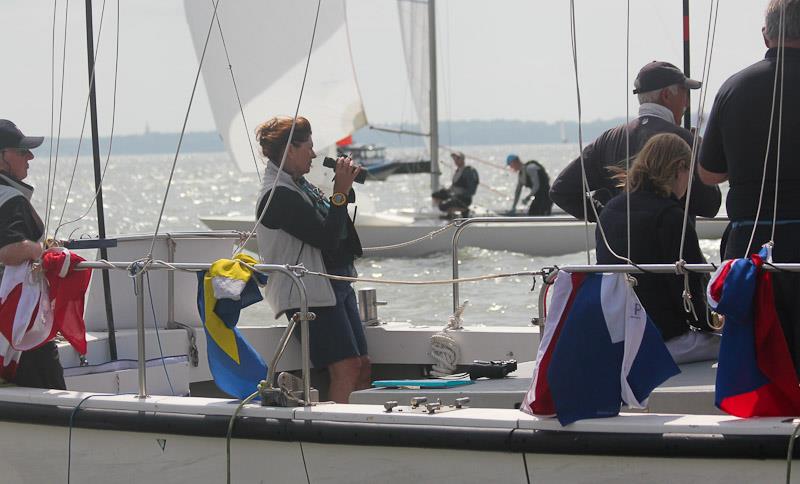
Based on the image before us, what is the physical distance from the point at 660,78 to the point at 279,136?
5.17 ft

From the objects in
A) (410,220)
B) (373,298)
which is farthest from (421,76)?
(373,298)

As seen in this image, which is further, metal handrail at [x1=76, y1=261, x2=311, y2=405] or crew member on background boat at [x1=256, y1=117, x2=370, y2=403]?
crew member on background boat at [x1=256, y1=117, x2=370, y2=403]

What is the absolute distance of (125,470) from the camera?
4.72 meters

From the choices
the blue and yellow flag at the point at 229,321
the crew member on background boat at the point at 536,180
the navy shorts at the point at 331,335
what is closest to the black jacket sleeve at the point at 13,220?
the blue and yellow flag at the point at 229,321

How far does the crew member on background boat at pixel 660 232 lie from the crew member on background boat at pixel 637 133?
40cm

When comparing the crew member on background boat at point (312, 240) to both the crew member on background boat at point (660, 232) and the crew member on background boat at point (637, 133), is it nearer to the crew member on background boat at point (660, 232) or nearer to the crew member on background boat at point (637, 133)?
the crew member on background boat at point (637, 133)

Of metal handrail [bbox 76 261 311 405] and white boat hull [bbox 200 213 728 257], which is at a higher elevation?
metal handrail [bbox 76 261 311 405]

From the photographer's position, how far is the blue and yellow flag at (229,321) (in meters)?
4.45

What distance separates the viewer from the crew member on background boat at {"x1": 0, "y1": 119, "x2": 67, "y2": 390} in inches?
194

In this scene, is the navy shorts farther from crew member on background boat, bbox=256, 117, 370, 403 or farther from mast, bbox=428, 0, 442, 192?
mast, bbox=428, 0, 442, 192

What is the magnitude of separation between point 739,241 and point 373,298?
8.31 feet

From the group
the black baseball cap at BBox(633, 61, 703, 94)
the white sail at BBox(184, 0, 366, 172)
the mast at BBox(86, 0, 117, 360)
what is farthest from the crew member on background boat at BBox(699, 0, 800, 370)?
the white sail at BBox(184, 0, 366, 172)

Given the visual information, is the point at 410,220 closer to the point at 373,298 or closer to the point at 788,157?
the point at 373,298

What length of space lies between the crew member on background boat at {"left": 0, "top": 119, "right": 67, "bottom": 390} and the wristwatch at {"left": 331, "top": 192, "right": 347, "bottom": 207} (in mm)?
1156
